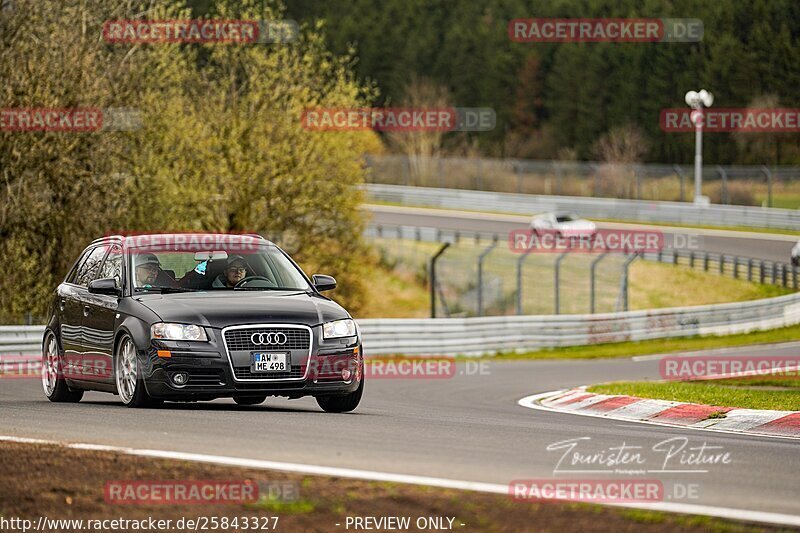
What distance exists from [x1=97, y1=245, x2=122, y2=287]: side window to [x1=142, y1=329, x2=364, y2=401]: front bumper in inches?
59.2

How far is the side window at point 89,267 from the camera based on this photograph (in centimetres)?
1368

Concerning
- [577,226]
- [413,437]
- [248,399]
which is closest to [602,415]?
[248,399]

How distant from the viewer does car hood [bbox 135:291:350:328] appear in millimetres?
11781

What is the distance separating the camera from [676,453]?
9547 millimetres

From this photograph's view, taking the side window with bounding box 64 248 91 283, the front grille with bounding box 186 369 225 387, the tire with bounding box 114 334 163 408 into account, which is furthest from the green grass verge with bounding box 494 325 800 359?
the front grille with bounding box 186 369 225 387

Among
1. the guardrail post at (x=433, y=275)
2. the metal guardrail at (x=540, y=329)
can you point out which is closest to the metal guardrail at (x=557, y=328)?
the metal guardrail at (x=540, y=329)

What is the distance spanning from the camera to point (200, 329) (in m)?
11.7

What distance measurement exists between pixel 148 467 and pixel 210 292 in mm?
4559

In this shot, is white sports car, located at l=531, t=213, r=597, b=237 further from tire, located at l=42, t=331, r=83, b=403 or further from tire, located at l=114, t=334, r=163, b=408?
tire, located at l=114, t=334, r=163, b=408

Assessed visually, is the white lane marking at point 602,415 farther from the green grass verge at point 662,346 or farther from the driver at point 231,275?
the green grass verge at point 662,346

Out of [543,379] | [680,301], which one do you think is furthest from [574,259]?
[543,379]

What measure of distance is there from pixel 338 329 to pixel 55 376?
3442mm

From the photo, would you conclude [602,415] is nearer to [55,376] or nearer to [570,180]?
[55,376]

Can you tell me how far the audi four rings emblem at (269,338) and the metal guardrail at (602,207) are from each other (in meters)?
49.7
